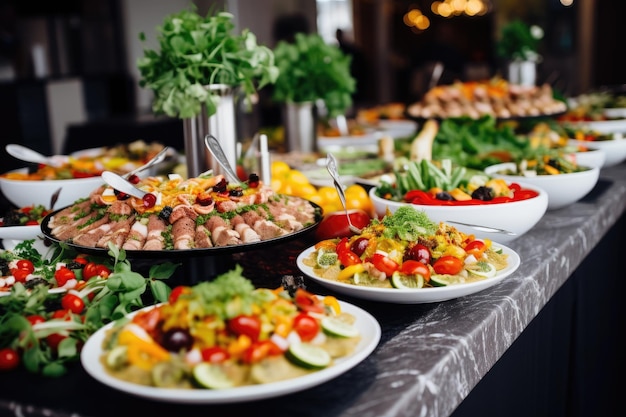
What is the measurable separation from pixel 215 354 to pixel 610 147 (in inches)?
95.6

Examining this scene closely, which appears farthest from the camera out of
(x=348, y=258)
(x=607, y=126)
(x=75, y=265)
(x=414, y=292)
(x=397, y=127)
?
(x=397, y=127)

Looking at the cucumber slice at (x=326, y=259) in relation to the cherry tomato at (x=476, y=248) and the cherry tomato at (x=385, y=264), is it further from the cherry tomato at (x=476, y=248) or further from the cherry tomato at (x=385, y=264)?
the cherry tomato at (x=476, y=248)

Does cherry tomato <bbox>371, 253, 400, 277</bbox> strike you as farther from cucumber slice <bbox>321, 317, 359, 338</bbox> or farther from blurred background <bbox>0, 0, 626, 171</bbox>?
blurred background <bbox>0, 0, 626, 171</bbox>

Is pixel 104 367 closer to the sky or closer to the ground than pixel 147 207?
closer to the ground

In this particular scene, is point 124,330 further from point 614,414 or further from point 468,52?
point 468,52

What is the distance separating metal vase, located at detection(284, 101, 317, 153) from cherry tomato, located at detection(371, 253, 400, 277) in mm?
2041

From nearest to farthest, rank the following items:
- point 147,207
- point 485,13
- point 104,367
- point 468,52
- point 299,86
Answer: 1. point 104,367
2. point 147,207
3. point 299,86
4. point 485,13
5. point 468,52

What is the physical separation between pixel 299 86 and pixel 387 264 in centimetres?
208

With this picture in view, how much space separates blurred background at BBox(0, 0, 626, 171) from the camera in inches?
263

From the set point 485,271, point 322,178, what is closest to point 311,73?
point 322,178

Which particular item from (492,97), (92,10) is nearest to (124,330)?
(492,97)

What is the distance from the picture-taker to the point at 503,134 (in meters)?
3.10

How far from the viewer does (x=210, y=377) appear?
37.3 inches

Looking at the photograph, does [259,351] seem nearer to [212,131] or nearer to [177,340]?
[177,340]
